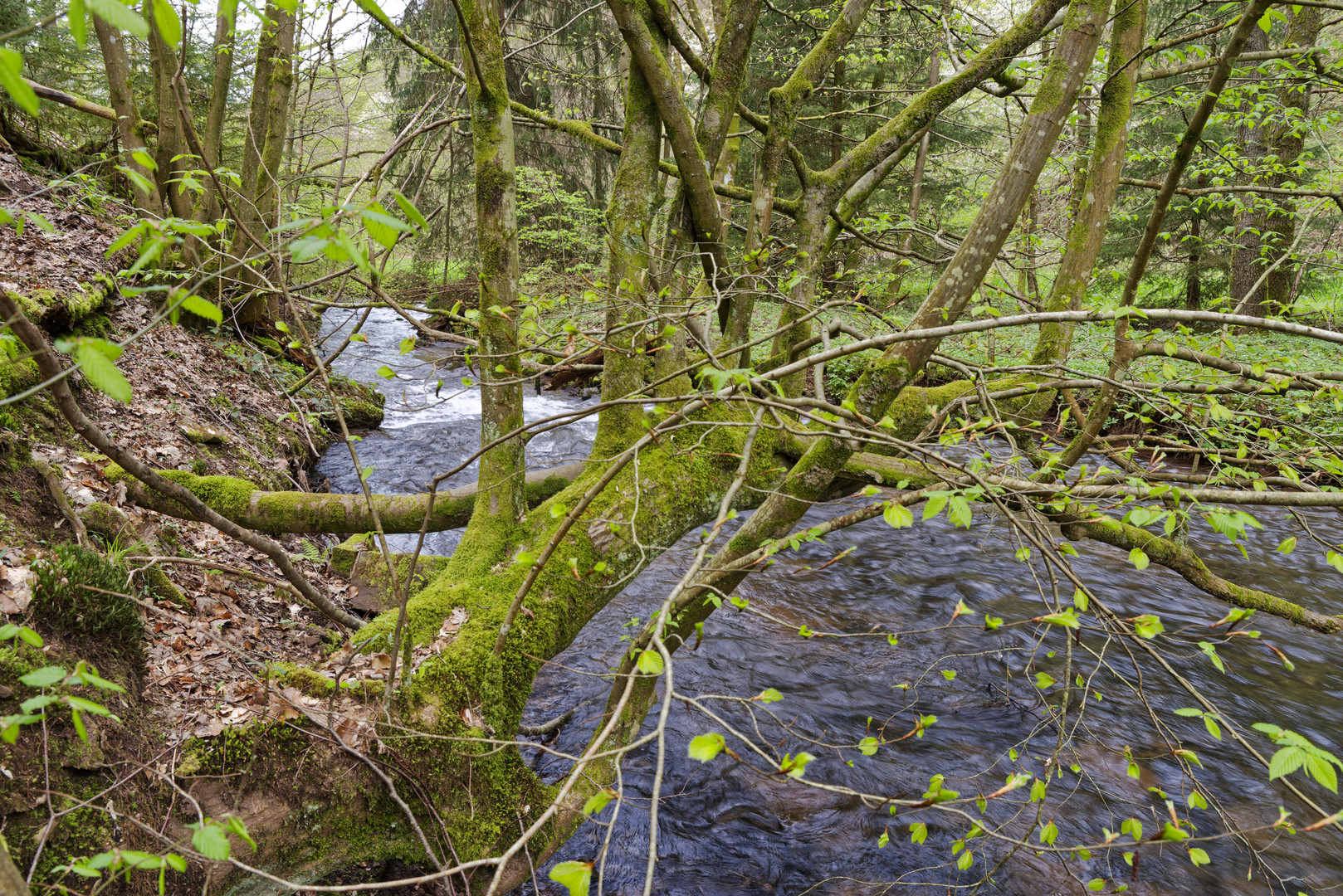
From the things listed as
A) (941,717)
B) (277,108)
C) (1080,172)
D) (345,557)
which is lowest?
(941,717)

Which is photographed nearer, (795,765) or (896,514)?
(795,765)

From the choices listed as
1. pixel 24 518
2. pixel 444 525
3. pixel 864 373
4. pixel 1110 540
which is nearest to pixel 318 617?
pixel 444 525

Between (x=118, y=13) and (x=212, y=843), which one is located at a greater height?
(x=118, y=13)

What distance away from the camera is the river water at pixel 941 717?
3.64 m

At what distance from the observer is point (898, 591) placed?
6535 mm

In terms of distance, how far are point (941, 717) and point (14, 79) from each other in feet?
18.8

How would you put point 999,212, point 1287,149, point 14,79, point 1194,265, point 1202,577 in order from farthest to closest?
1. point 1194,265
2. point 1287,149
3. point 1202,577
4. point 999,212
5. point 14,79

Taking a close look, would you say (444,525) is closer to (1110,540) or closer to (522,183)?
(1110,540)

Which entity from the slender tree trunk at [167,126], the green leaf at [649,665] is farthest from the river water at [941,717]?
the slender tree trunk at [167,126]

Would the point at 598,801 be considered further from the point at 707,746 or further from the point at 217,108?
the point at 217,108

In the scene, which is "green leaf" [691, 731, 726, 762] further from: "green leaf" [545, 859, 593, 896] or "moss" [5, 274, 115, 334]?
"moss" [5, 274, 115, 334]

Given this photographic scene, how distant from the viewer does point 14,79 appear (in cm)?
99

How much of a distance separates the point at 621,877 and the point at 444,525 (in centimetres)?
245

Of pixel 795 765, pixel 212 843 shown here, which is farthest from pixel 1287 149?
pixel 212 843
